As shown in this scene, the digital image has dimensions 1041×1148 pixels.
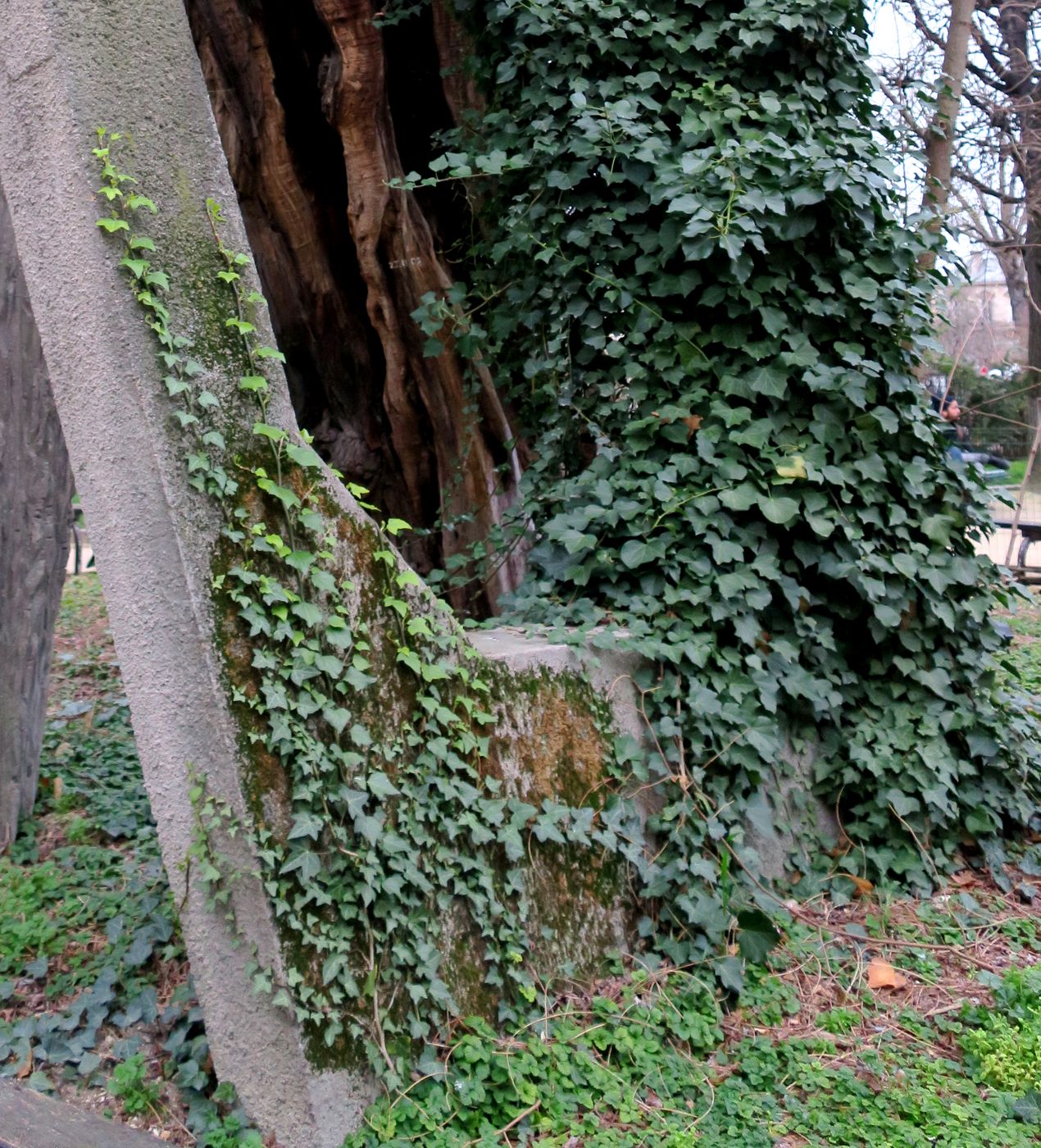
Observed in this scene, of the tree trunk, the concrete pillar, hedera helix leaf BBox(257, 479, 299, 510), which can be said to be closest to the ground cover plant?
the concrete pillar

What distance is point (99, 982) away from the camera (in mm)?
3197

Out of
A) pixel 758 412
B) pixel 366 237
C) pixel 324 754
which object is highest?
pixel 366 237

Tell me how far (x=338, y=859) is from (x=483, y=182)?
3.58 meters

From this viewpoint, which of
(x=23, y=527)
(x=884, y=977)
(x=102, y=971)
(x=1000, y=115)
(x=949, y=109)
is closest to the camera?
(x=102, y=971)

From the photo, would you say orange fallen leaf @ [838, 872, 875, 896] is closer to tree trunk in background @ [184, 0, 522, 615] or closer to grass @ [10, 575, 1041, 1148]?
grass @ [10, 575, 1041, 1148]

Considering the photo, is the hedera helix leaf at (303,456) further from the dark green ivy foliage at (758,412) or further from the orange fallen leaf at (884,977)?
the orange fallen leaf at (884,977)

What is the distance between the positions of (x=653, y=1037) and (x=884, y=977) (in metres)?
0.95

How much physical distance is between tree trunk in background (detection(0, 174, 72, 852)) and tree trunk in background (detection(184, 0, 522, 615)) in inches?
76.7

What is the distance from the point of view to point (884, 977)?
12.2 ft

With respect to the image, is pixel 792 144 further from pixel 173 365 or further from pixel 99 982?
pixel 99 982

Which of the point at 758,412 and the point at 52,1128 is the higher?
the point at 758,412

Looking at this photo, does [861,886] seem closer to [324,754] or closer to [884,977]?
[884,977]

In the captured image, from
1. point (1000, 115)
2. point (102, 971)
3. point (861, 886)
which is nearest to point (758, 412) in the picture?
point (861, 886)

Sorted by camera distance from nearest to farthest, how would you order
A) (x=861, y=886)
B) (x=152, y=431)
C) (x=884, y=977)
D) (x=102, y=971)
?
1. (x=152, y=431)
2. (x=102, y=971)
3. (x=884, y=977)
4. (x=861, y=886)
